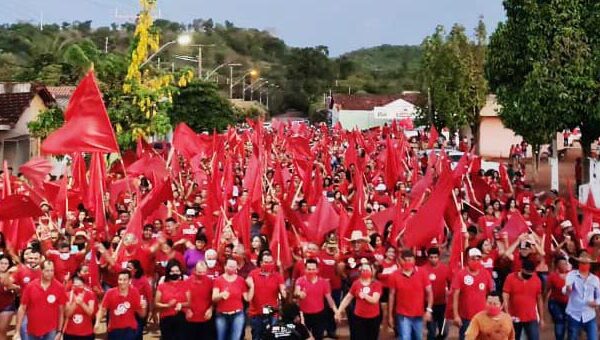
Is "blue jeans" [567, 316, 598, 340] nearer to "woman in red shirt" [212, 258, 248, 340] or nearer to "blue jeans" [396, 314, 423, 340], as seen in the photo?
"blue jeans" [396, 314, 423, 340]

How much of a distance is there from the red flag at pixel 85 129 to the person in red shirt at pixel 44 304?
432 centimetres

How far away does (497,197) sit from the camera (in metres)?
15.2

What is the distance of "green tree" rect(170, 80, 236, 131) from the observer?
135 feet

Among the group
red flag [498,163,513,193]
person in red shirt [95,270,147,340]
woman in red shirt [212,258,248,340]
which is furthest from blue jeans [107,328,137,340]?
red flag [498,163,513,193]

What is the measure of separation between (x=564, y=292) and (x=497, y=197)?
20.3 feet

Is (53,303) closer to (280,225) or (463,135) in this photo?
(280,225)

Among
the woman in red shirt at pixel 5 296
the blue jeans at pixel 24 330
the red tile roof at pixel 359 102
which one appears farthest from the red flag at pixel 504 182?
the red tile roof at pixel 359 102

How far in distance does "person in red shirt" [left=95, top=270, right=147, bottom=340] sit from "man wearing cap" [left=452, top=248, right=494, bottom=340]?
3034mm

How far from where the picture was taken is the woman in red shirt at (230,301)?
8742mm

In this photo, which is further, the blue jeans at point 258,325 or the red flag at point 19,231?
the red flag at point 19,231

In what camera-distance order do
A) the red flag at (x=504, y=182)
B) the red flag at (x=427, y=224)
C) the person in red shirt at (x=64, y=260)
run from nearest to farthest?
the person in red shirt at (x=64, y=260) → the red flag at (x=427, y=224) → the red flag at (x=504, y=182)

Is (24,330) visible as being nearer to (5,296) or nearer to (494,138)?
(5,296)

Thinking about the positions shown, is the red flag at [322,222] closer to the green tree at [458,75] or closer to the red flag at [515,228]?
the red flag at [515,228]

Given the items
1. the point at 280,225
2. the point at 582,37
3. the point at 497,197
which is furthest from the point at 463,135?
the point at 280,225
